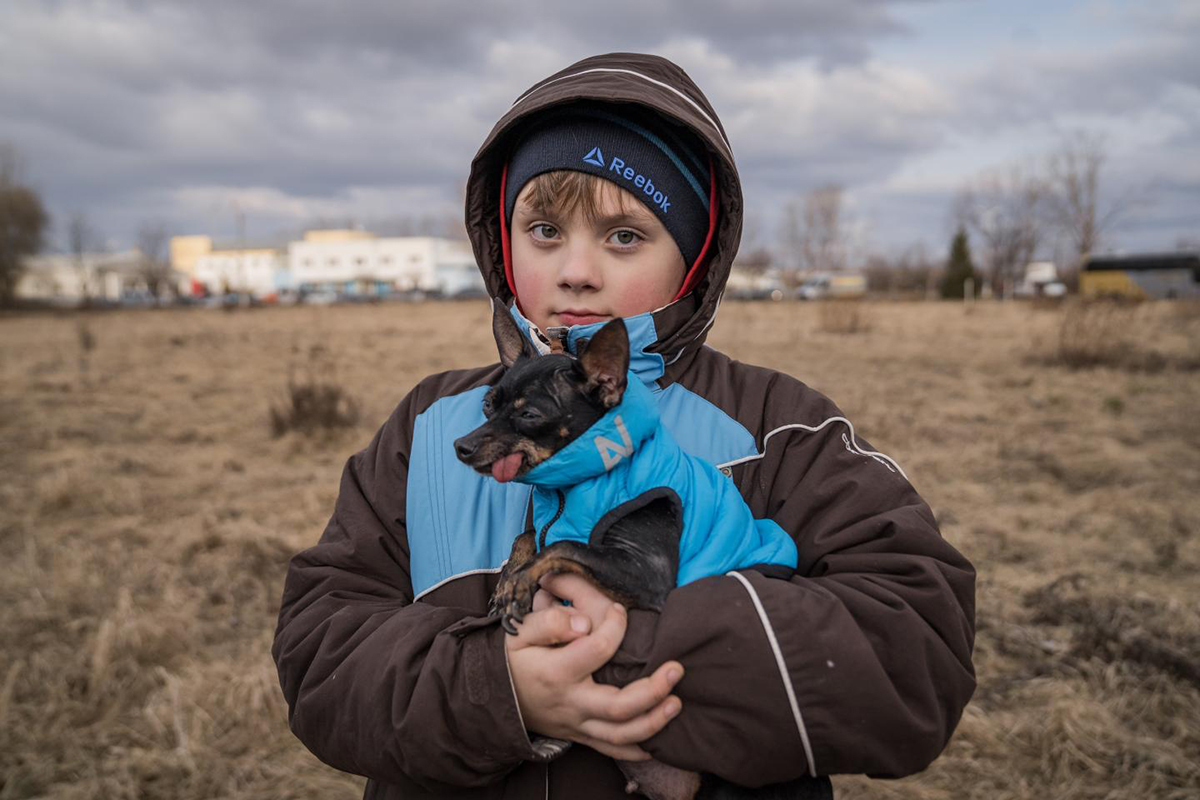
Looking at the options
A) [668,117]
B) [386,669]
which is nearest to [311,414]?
[668,117]

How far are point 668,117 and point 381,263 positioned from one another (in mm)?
108401

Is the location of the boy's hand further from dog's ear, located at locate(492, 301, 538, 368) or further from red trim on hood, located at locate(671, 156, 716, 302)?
red trim on hood, located at locate(671, 156, 716, 302)

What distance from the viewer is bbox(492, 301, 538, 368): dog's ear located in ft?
5.59

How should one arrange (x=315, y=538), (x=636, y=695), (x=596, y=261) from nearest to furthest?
(x=636, y=695) < (x=596, y=261) < (x=315, y=538)

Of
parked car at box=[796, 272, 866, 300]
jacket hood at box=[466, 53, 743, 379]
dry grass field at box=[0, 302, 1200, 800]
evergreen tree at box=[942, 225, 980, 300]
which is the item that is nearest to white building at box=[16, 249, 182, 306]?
parked car at box=[796, 272, 866, 300]

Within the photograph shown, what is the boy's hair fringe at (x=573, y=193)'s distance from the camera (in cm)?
183

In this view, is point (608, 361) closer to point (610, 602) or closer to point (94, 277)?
point (610, 602)

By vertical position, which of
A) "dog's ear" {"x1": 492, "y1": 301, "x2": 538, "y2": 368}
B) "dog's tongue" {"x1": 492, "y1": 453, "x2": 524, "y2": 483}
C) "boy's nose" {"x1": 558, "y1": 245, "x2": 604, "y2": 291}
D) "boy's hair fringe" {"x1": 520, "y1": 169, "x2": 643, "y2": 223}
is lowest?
"dog's tongue" {"x1": 492, "y1": 453, "x2": 524, "y2": 483}

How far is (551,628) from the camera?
135 centimetres

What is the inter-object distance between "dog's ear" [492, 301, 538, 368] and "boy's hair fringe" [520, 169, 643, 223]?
27cm

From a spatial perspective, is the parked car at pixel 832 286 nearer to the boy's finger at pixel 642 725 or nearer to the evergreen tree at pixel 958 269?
the evergreen tree at pixel 958 269

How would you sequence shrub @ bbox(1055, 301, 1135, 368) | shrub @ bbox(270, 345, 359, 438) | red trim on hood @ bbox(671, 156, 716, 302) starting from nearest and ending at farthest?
1. red trim on hood @ bbox(671, 156, 716, 302)
2. shrub @ bbox(270, 345, 359, 438)
3. shrub @ bbox(1055, 301, 1135, 368)

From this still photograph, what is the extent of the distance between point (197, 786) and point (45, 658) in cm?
156

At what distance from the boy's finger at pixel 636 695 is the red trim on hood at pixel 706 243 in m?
1.00
